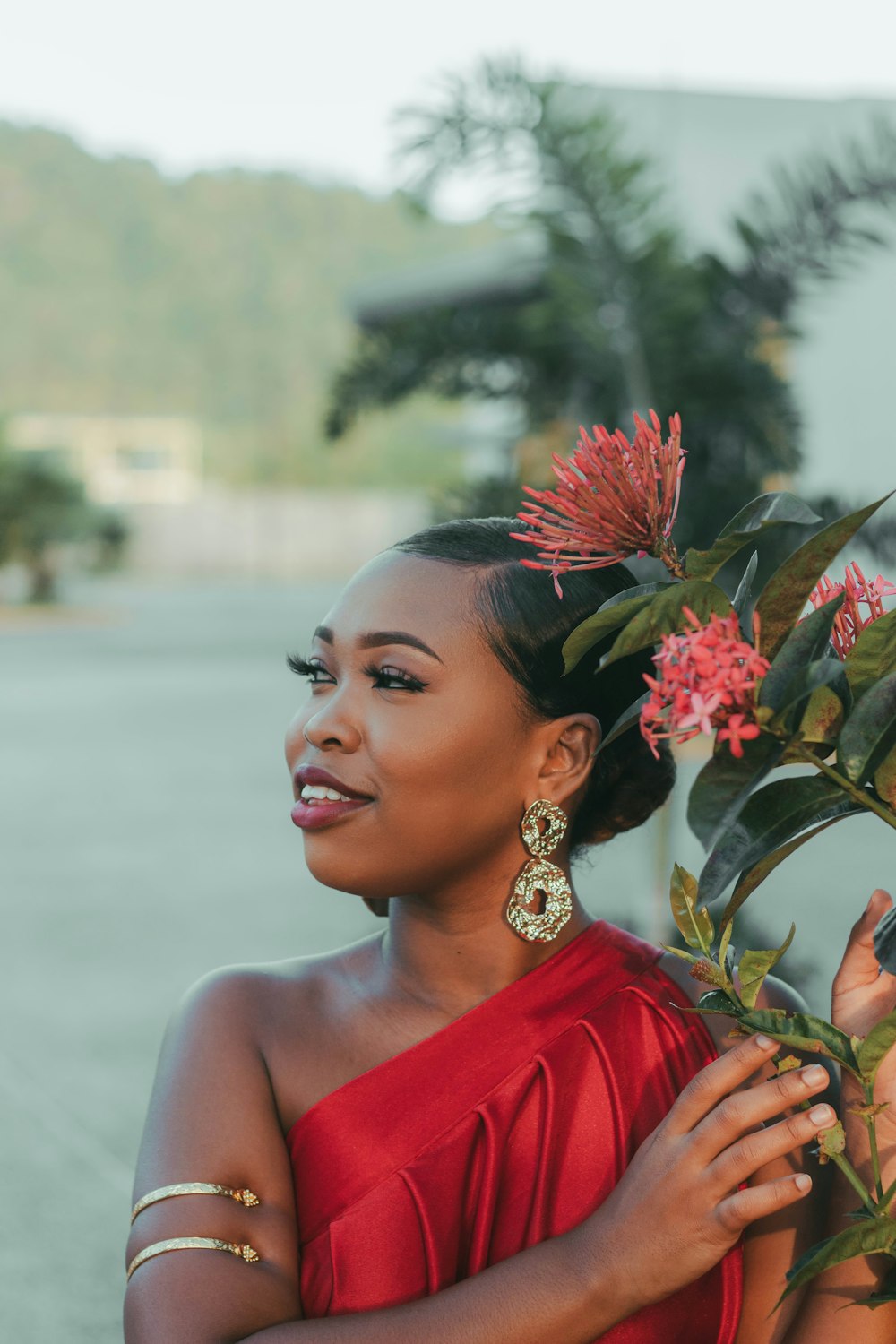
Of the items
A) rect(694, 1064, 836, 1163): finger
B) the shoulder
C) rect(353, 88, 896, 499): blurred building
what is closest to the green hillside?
rect(353, 88, 896, 499): blurred building

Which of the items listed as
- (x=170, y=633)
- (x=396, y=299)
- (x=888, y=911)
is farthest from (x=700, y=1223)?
(x=170, y=633)

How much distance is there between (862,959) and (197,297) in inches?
2675

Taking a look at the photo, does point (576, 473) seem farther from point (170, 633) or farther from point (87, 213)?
point (87, 213)

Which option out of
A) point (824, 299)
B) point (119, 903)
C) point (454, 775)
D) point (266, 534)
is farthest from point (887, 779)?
point (266, 534)

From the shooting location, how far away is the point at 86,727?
11211 mm

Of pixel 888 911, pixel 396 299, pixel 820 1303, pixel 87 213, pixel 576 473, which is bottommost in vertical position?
pixel 820 1303

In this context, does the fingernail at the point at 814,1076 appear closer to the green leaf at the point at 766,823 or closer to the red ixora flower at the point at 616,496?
the green leaf at the point at 766,823

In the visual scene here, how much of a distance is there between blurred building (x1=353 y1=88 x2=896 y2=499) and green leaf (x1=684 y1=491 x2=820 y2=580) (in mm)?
8928

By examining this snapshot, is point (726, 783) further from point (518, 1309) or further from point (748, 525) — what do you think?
point (518, 1309)

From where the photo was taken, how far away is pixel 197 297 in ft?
217

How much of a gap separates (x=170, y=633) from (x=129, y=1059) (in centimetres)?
1542

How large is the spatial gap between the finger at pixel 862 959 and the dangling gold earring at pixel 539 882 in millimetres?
308

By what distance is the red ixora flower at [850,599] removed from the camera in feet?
3.21

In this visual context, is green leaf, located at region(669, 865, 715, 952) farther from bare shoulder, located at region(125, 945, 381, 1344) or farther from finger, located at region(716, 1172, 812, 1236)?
bare shoulder, located at region(125, 945, 381, 1344)
